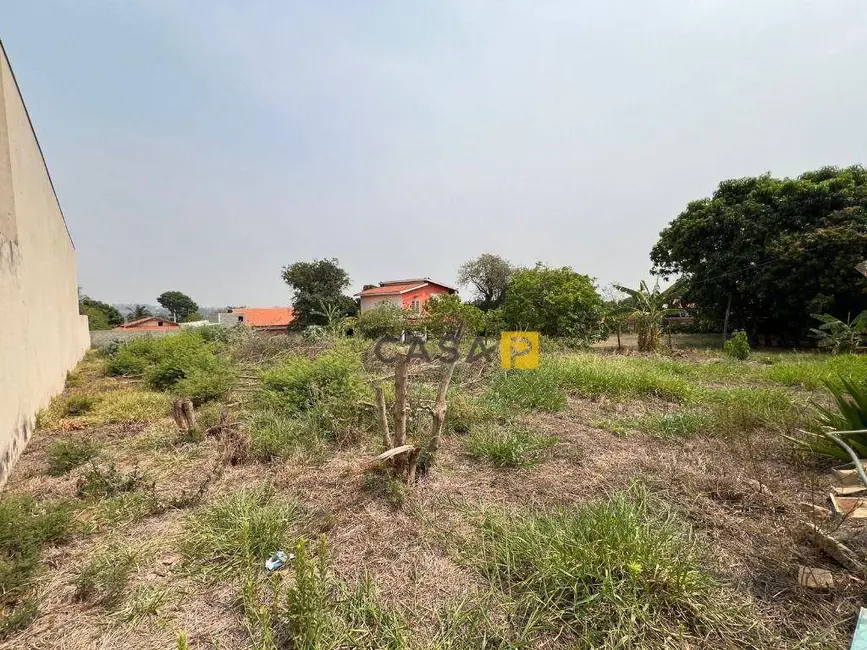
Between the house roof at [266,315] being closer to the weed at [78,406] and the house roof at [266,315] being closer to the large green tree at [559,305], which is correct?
the large green tree at [559,305]

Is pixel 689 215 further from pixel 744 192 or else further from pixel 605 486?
pixel 605 486

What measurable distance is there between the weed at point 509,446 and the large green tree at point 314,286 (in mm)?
21883

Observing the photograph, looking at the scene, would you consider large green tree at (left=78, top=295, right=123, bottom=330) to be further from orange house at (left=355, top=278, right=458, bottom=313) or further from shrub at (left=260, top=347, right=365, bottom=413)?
shrub at (left=260, top=347, right=365, bottom=413)

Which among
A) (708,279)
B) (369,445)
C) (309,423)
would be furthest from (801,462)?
(708,279)

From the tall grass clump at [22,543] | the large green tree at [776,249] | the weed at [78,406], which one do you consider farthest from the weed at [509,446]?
the large green tree at [776,249]

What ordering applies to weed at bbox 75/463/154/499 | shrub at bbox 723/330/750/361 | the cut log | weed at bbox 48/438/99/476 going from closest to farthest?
the cut log
weed at bbox 75/463/154/499
weed at bbox 48/438/99/476
shrub at bbox 723/330/750/361

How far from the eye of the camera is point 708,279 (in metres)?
16.8

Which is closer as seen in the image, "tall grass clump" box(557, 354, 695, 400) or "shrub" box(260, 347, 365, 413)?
"shrub" box(260, 347, 365, 413)

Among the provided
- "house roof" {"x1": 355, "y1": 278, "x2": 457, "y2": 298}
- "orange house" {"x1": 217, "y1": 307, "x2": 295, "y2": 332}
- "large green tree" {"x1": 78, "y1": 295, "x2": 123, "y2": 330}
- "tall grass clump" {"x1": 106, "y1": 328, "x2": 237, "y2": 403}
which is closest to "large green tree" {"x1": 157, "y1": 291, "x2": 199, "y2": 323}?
"large green tree" {"x1": 78, "y1": 295, "x2": 123, "y2": 330}

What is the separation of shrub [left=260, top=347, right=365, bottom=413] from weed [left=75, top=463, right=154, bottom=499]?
5.91 ft

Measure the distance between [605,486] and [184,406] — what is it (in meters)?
4.60

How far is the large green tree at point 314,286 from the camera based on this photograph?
25406mm

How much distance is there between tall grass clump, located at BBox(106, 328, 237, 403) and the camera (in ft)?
20.3

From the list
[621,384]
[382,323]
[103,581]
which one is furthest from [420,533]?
[382,323]
